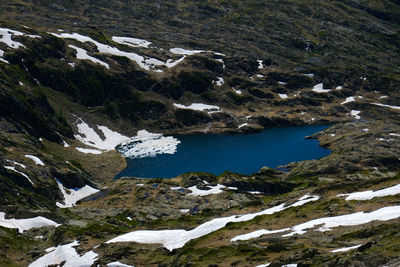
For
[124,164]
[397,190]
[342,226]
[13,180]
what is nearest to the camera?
[342,226]

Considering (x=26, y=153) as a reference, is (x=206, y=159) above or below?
below

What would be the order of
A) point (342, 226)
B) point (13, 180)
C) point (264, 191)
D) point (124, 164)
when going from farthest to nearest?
1. point (124, 164)
2. point (264, 191)
3. point (13, 180)
4. point (342, 226)

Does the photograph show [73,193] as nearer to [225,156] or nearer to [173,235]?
[173,235]

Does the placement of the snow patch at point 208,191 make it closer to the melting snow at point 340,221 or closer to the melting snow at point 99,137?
the melting snow at point 340,221

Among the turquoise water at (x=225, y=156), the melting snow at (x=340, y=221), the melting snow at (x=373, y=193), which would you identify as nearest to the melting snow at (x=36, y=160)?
the turquoise water at (x=225, y=156)

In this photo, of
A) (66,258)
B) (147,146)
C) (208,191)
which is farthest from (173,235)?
(147,146)

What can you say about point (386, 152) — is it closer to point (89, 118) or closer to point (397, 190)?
point (397, 190)

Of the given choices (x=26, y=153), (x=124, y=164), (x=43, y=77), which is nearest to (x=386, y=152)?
(x=124, y=164)
